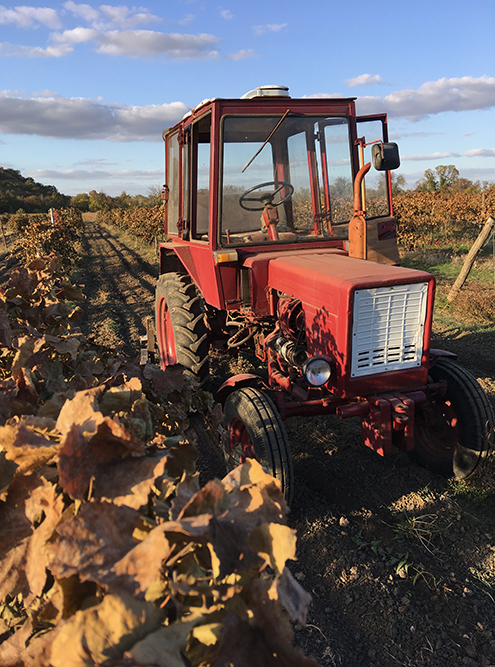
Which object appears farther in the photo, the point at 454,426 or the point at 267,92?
the point at 267,92

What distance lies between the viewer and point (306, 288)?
292cm

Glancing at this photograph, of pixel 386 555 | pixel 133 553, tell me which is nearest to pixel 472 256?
pixel 386 555

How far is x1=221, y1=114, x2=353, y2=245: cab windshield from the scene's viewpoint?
3.59 m

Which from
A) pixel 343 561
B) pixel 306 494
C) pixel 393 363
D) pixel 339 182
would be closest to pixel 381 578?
pixel 343 561

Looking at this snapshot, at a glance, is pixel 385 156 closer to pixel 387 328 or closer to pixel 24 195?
pixel 387 328

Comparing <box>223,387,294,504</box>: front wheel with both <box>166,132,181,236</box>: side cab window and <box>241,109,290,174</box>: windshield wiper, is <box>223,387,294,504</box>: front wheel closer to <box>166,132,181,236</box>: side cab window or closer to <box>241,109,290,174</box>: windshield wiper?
<box>241,109,290,174</box>: windshield wiper

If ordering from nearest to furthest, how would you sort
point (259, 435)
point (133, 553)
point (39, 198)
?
point (133, 553) < point (259, 435) < point (39, 198)

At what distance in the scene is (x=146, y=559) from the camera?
83 cm

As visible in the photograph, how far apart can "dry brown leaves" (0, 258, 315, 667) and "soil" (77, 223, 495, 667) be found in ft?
4.69

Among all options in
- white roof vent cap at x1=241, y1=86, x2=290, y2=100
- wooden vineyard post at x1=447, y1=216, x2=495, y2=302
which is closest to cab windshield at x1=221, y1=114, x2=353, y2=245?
white roof vent cap at x1=241, y1=86, x2=290, y2=100

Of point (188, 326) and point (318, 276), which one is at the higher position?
point (318, 276)

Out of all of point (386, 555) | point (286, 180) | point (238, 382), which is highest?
point (286, 180)

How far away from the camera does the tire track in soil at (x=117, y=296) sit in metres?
7.22

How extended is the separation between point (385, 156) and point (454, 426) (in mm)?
1850
